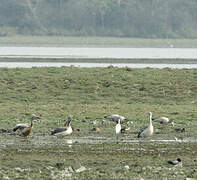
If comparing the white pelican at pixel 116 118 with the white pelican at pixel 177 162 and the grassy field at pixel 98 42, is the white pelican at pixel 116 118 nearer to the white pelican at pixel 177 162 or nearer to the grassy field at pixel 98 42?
the white pelican at pixel 177 162

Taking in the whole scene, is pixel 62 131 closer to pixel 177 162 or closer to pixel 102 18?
pixel 177 162

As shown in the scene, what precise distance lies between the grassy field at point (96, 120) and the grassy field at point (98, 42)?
59075mm

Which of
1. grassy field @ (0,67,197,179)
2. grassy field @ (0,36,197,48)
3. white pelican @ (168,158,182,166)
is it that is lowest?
grassy field @ (0,36,197,48)

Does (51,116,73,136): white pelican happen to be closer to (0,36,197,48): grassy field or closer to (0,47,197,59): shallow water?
(0,47,197,59): shallow water

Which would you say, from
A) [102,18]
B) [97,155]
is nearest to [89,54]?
[97,155]

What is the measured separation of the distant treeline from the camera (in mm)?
112812

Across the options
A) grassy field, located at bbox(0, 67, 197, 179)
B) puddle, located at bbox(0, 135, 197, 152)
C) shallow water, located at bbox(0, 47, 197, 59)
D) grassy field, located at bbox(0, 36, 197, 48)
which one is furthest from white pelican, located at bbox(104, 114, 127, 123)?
grassy field, located at bbox(0, 36, 197, 48)

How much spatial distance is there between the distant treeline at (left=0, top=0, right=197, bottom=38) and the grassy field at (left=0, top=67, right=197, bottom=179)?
8033 cm

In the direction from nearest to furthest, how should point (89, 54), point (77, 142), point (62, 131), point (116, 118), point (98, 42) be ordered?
point (77, 142) → point (62, 131) → point (116, 118) → point (89, 54) → point (98, 42)

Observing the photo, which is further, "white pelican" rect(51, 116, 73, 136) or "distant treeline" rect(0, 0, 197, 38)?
"distant treeline" rect(0, 0, 197, 38)

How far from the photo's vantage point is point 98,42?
321ft

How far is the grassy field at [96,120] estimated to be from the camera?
13398 mm

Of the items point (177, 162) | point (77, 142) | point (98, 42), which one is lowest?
point (98, 42)

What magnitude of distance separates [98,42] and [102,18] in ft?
67.4
